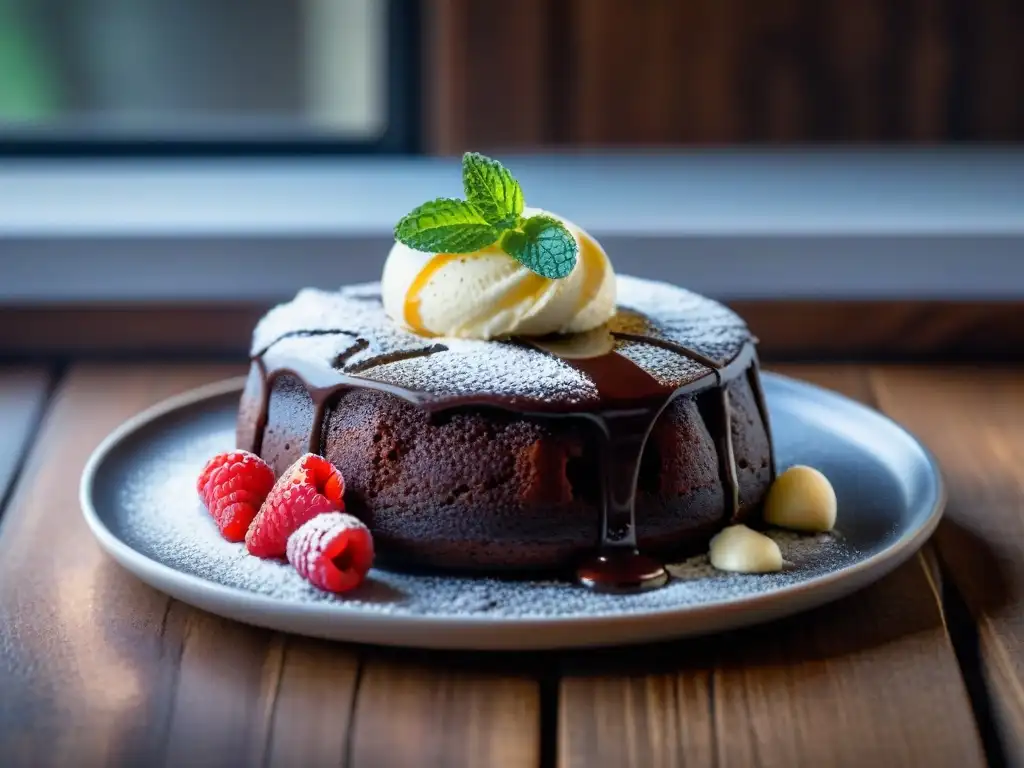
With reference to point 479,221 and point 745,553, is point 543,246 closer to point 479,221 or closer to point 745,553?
point 479,221

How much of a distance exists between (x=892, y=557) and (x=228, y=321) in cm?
131

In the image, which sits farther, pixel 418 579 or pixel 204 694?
pixel 418 579

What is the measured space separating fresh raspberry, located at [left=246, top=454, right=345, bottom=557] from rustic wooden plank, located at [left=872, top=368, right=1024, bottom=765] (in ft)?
1.91

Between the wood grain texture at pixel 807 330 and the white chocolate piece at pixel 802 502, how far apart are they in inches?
32.5

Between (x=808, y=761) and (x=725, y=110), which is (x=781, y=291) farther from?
(x=808, y=761)

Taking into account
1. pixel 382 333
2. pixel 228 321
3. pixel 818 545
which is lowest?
pixel 228 321

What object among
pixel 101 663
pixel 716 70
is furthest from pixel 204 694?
pixel 716 70

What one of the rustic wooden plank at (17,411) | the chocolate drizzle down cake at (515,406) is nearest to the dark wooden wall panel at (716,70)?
the rustic wooden plank at (17,411)

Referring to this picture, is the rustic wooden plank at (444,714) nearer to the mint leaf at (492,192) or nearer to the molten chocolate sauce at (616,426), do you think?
the molten chocolate sauce at (616,426)

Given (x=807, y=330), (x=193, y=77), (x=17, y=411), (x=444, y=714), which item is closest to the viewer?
(x=444, y=714)

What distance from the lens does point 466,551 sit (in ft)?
4.42

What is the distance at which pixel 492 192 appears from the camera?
1450mm

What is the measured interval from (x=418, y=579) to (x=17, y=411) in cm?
85

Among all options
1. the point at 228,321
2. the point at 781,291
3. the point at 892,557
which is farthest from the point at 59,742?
the point at 781,291
